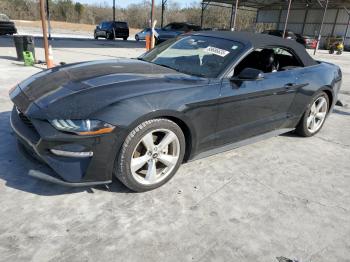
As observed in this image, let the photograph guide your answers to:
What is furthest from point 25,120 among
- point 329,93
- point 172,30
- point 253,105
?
point 172,30

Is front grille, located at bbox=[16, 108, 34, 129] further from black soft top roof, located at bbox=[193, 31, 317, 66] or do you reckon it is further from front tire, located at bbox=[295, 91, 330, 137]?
front tire, located at bbox=[295, 91, 330, 137]

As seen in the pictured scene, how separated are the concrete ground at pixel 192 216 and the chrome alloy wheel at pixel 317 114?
1.06 metres

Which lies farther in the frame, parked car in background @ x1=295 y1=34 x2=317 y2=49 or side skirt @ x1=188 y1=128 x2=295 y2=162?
parked car in background @ x1=295 y1=34 x2=317 y2=49

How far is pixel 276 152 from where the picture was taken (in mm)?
4211

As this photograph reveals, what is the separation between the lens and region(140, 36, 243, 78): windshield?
138 inches

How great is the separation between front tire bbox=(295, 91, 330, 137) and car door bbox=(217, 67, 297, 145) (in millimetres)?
566

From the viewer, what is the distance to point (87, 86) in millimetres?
2887

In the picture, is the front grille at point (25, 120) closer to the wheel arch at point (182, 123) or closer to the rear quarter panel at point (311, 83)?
the wheel arch at point (182, 123)

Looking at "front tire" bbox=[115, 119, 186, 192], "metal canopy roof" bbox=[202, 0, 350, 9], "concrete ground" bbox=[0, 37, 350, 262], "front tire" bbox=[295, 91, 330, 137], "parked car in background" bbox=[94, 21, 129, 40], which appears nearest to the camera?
"concrete ground" bbox=[0, 37, 350, 262]

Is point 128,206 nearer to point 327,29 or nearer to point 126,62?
point 126,62

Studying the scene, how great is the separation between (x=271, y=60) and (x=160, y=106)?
79.4 inches

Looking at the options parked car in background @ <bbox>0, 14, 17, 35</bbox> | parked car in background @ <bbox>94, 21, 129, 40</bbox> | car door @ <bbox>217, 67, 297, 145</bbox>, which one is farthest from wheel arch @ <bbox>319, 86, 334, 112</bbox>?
parked car in background @ <bbox>94, 21, 129, 40</bbox>

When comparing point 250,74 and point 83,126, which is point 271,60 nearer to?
point 250,74

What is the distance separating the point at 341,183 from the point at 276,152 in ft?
2.97
